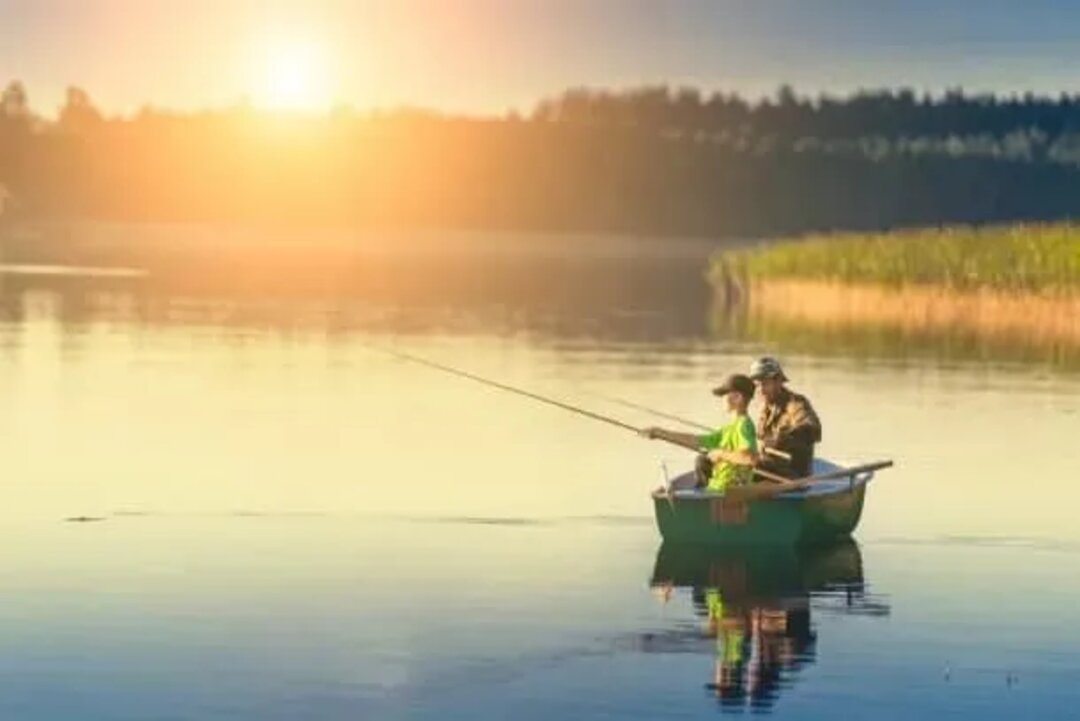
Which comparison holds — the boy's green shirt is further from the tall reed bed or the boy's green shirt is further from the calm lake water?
the tall reed bed

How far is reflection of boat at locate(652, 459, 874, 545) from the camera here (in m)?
24.3

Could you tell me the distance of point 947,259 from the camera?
6431 cm

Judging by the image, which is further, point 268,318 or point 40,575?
point 268,318

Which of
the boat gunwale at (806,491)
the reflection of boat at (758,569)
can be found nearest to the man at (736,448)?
the boat gunwale at (806,491)

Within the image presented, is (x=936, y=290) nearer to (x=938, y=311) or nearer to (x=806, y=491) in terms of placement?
(x=938, y=311)

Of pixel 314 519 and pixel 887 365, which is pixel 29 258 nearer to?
pixel 887 365

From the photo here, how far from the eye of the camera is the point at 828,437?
3738 cm

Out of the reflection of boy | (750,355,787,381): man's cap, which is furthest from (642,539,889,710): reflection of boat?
(750,355,787,381): man's cap

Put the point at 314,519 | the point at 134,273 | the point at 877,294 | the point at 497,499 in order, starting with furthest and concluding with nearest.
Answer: the point at 134,273
the point at 877,294
the point at 497,499
the point at 314,519

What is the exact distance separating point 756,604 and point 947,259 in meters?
42.6

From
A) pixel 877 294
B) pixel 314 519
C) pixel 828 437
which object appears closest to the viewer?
pixel 314 519

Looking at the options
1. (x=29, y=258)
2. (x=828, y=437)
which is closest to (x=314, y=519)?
(x=828, y=437)

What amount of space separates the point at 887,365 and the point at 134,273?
5535cm

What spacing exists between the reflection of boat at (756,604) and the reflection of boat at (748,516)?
0.11 m
